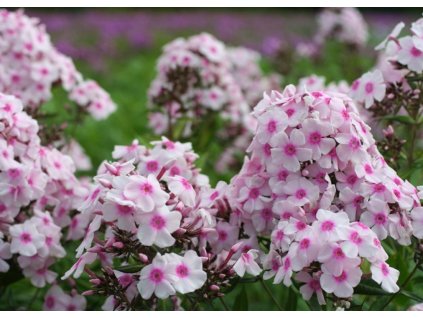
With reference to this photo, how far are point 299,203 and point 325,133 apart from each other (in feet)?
0.79

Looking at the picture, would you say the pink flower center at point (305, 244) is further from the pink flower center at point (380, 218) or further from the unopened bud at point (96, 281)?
the unopened bud at point (96, 281)

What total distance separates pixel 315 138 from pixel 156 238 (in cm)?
61

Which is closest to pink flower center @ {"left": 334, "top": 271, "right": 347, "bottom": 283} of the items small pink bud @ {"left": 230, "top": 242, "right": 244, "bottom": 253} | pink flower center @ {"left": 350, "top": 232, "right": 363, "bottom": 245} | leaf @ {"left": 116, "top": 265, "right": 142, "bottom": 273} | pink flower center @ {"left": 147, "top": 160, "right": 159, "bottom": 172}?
pink flower center @ {"left": 350, "top": 232, "right": 363, "bottom": 245}

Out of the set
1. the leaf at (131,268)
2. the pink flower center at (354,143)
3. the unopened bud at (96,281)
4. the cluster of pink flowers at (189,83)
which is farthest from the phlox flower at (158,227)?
the cluster of pink flowers at (189,83)

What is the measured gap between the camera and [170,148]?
280 cm

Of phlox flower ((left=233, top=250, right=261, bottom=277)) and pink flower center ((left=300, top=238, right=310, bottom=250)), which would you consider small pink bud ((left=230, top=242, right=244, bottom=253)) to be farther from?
pink flower center ((left=300, top=238, right=310, bottom=250))

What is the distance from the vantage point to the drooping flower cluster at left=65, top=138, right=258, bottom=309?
2.19 meters

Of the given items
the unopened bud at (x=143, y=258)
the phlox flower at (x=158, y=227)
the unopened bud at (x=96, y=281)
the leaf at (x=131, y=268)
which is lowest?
the unopened bud at (x=96, y=281)

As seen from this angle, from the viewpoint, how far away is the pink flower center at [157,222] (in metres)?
2.19

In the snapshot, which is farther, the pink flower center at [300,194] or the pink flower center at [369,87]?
the pink flower center at [369,87]

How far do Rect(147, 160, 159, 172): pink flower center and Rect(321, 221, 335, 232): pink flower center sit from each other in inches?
30.1

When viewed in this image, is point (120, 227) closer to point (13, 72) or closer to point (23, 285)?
point (23, 285)

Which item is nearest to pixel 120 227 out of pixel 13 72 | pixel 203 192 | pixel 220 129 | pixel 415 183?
pixel 203 192

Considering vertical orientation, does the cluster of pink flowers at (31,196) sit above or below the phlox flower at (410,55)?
below
